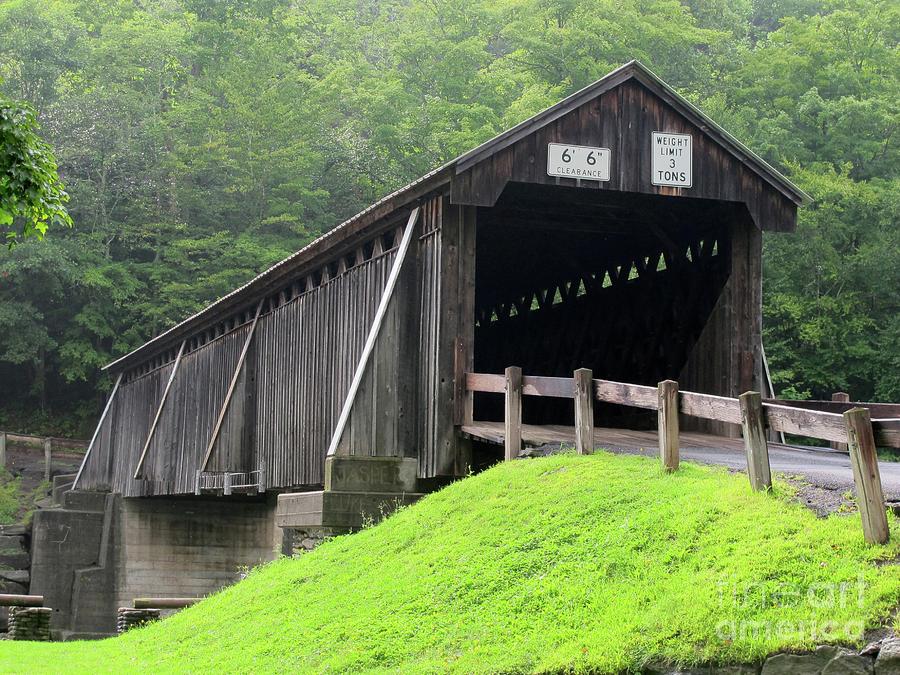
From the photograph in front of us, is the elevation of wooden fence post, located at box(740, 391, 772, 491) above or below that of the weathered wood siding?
below

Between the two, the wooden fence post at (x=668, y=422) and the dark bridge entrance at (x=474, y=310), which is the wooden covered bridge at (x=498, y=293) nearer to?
the dark bridge entrance at (x=474, y=310)

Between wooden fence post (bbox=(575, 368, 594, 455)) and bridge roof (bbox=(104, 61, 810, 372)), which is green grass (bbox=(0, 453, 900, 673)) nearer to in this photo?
wooden fence post (bbox=(575, 368, 594, 455))

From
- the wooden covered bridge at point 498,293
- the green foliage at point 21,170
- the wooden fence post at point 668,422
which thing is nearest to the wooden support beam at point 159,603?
the wooden covered bridge at point 498,293

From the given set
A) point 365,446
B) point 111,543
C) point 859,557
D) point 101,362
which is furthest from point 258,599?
point 101,362

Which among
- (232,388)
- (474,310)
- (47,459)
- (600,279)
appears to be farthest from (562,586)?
(47,459)

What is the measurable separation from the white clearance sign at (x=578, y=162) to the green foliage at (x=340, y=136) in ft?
58.0

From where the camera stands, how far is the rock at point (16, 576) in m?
27.3

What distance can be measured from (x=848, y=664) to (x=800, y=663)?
0.25 m

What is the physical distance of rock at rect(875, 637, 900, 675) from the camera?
20.9 ft

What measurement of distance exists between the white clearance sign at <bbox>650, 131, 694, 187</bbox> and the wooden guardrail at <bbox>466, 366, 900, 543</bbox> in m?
3.77

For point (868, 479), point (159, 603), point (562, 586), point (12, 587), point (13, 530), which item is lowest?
point (12, 587)

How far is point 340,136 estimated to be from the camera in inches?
1860

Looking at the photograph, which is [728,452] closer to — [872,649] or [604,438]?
[604,438]

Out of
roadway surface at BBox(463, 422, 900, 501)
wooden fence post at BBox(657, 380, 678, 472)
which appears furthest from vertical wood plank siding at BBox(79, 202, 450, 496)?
wooden fence post at BBox(657, 380, 678, 472)
